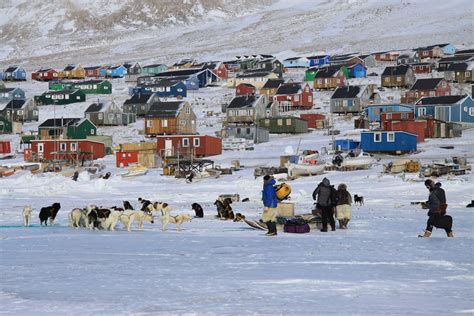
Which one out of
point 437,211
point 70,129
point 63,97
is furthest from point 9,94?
point 437,211

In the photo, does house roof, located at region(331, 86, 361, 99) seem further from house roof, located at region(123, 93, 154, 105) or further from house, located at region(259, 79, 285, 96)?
house roof, located at region(123, 93, 154, 105)

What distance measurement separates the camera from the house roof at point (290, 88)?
9240cm

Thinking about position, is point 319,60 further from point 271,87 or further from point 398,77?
point 398,77

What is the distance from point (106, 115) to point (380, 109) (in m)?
34.2

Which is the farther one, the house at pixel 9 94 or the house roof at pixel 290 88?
the house at pixel 9 94

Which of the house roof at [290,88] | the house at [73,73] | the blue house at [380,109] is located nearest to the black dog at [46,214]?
the blue house at [380,109]

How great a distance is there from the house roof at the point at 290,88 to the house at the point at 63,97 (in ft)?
105

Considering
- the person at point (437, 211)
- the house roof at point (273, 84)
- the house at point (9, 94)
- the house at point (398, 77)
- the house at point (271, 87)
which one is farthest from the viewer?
the house at point (9, 94)

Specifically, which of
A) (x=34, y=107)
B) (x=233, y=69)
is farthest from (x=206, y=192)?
(x=233, y=69)

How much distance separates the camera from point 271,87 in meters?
103

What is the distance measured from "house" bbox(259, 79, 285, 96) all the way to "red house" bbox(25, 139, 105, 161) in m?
41.5

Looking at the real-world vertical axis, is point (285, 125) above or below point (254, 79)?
below

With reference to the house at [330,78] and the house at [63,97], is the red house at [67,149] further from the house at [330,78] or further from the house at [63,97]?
the house at [330,78]

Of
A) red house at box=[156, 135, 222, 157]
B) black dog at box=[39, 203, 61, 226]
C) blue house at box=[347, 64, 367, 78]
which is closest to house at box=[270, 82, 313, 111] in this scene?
blue house at box=[347, 64, 367, 78]
